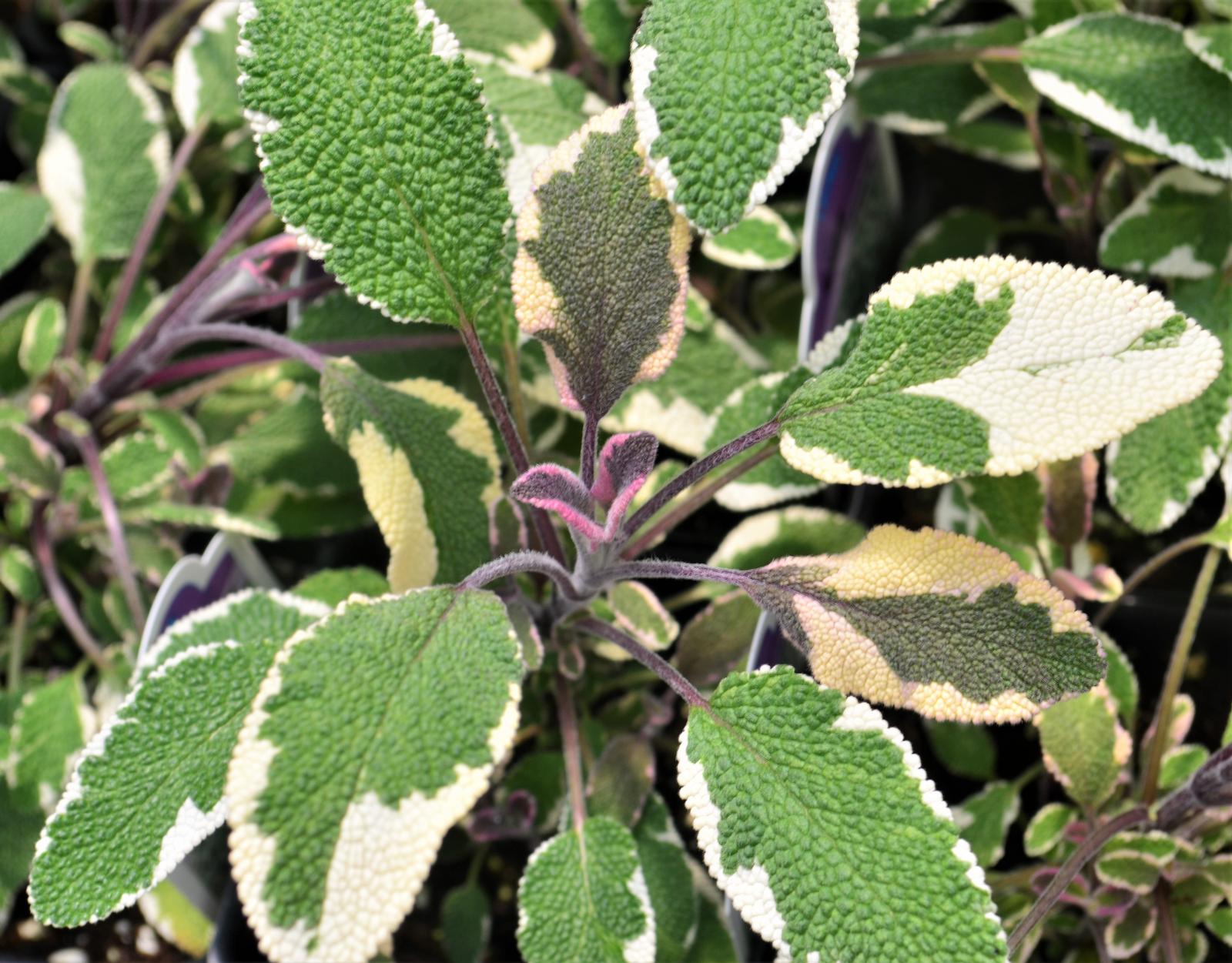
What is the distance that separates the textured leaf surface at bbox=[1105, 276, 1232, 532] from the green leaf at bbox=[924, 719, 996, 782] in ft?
0.75

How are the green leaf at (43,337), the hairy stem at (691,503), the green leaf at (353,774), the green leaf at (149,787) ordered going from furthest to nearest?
the green leaf at (43,337)
the hairy stem at (691,503)
the green leaf at (149,787)
the green leaf at (353,774)

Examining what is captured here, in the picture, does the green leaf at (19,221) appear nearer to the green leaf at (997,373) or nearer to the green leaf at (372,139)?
the green leaf at (372,139)

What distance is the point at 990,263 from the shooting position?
60 centimetres

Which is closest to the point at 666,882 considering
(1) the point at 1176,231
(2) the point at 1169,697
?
(2) the point at 1169,697

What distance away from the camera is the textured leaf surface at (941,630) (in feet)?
1.97

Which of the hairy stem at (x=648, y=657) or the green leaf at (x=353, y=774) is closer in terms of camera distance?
the green leaf at (x=353, y=774)

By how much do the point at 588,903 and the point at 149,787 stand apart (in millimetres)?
269

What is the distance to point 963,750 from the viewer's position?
93 centimetres

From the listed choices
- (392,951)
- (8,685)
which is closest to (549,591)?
(392,951)

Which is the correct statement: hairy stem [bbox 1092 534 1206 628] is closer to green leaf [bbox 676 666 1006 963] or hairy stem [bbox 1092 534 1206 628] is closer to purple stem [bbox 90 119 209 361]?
green leaf [bbox 676 666 1006 963]

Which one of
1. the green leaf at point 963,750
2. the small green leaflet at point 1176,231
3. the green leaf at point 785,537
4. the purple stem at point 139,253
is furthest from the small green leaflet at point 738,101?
the purple stem at point 139,253

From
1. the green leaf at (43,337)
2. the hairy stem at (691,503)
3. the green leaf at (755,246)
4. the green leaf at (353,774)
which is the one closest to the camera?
the green leaf at (353,774)

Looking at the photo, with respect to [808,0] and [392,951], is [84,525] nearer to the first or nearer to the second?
[392,951]

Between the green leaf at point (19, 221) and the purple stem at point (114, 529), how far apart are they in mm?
201
